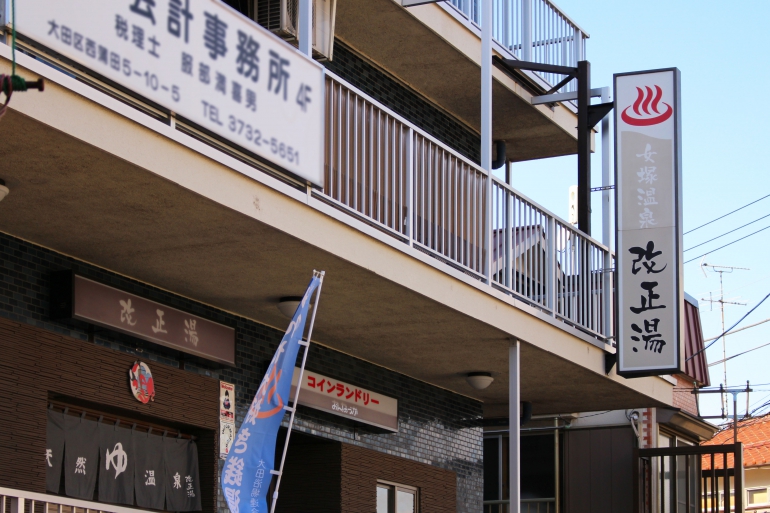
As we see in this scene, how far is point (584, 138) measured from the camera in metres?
14.6

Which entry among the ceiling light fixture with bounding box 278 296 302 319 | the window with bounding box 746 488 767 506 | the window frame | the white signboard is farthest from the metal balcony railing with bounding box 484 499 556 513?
the window with bounding box 746 488 767 506

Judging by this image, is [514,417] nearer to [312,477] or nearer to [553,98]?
[312,477]

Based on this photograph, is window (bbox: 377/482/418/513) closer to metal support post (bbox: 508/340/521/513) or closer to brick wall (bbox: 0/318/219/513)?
metal support post (bbox: 508/340/521/513)

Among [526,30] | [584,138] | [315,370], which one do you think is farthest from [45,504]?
[526,30]

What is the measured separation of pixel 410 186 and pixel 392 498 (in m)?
4.15

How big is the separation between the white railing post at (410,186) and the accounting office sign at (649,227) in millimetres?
3332

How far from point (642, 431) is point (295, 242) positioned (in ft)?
33.7

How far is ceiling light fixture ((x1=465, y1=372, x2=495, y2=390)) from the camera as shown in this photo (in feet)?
44.1

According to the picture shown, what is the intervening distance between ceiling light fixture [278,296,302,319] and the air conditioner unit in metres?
2.32

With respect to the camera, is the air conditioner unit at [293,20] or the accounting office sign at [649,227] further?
the accounting office sign at [649,227]

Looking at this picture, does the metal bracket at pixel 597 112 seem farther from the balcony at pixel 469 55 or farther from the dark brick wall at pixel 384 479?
the dark brick wall at pixel 384 479


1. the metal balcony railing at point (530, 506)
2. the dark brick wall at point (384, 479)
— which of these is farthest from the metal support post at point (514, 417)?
the metal balcony railing at point (530, 506)

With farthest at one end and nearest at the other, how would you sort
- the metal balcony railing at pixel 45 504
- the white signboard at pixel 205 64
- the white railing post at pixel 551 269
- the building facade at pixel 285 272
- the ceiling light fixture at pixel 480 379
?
the ceiling light fixture at pixel 480 379 < the white railing post at pixel 551 269 < the metal balcony railing at pixel 45 504 < the building facade at pixel 285 272 < the white signboard at pixel 205 64

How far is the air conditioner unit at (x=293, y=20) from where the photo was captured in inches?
436
